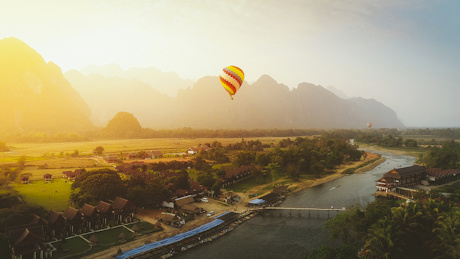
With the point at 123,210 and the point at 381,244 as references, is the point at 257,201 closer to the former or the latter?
the point at 123,210

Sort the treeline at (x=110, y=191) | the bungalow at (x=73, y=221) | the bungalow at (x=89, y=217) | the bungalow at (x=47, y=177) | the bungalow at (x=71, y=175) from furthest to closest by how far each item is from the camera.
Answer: the bungalow at (x=71, y=175) → the bungalow at (x=47, y=177) → the treeline at (x=110, y=191) → the bungalow at (x=89, y=217) → the bungalow at (x=73, y=221)

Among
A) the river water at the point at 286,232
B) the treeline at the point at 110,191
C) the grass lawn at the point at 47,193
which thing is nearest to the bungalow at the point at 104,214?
the treeline at the point at 110,191

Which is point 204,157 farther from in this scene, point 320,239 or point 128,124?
point 128,124

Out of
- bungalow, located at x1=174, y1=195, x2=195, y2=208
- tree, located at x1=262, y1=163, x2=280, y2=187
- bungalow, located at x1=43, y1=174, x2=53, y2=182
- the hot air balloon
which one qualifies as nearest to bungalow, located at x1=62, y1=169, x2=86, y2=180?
bungalow, located at x1=43, y1=174, x2=53, y2=182

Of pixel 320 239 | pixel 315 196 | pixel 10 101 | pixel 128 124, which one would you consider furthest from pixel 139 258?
pixel 128 124

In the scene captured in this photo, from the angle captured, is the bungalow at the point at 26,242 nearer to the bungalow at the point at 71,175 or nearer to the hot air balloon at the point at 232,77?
the bungalow at the point at 71,175

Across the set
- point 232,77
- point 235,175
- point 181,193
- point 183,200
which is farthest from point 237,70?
point 183,200

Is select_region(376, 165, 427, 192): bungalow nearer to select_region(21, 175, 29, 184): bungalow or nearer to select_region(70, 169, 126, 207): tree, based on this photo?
select_region(70, 169, 126, 207): tree
